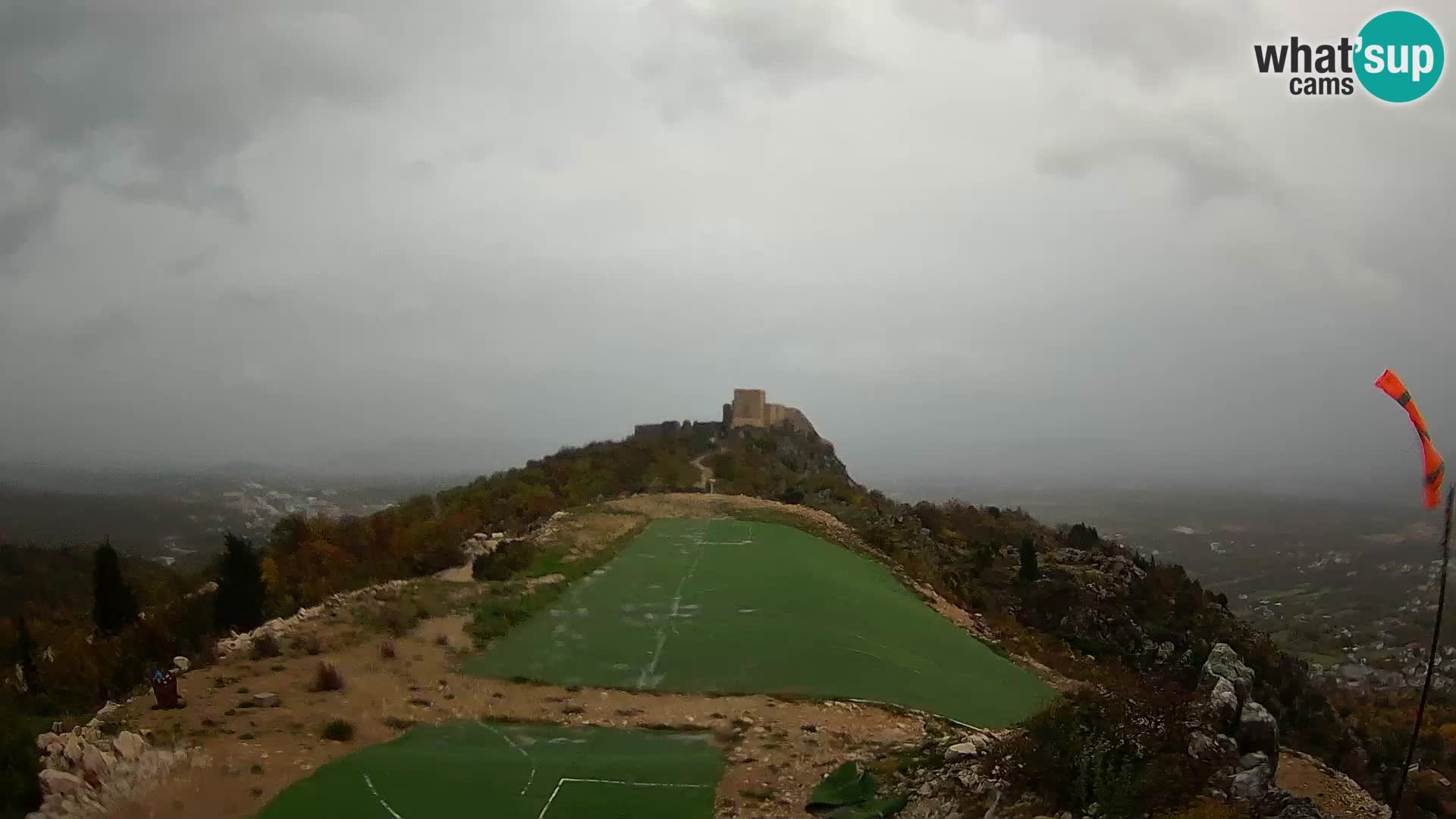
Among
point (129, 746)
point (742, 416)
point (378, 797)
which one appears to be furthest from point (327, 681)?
point (742, 416)

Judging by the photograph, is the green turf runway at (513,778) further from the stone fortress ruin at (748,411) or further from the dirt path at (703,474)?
the stone fortress ruin at (748,411)

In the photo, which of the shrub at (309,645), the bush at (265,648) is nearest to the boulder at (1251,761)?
the shrub at (309,645)

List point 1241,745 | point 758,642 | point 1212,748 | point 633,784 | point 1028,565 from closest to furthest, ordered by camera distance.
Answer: point 1212,748 < point 1241,745 < point 633,784 < point 758,642 < point 1028,565

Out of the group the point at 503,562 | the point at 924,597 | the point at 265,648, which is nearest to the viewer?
the point at 265,648

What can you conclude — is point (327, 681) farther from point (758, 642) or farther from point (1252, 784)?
point (1252, 784)

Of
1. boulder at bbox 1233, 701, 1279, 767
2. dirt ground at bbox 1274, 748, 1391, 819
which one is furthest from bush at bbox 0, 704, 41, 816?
dirt ground at bbox 1274, 748, 1391, 819

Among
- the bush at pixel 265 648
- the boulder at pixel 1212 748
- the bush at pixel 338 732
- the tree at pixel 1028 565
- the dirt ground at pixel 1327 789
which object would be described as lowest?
the tree at pixel 1028 565
